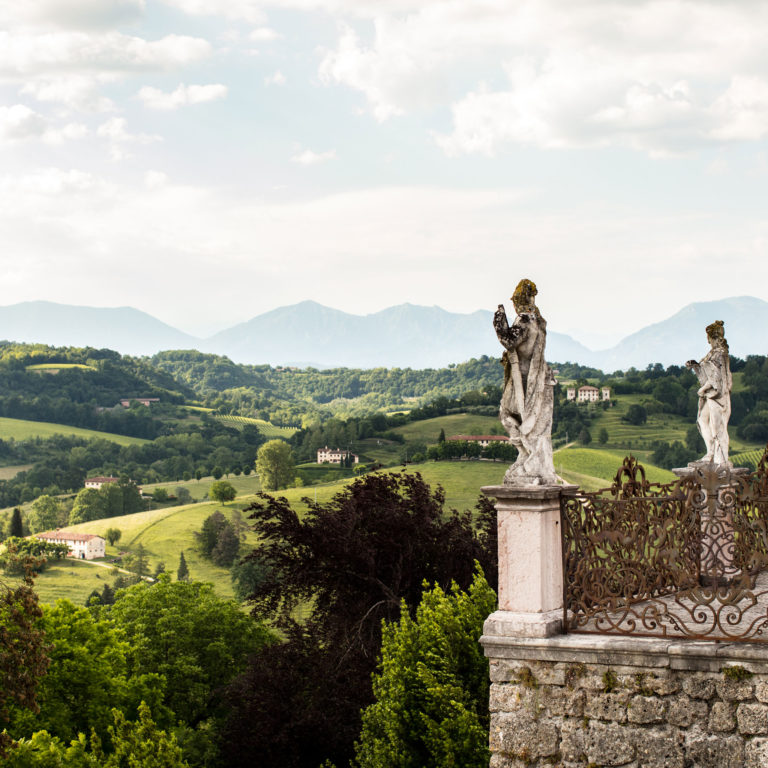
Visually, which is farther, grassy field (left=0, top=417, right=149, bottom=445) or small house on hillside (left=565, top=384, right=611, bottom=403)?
grassy field (left=0, top=417, right=149, bottom=445)

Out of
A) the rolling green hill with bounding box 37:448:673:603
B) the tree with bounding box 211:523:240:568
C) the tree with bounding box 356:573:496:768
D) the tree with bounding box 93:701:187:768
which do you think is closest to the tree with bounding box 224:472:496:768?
the tree with bounding box 93:701:187:768

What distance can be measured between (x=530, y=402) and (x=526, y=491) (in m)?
0.89

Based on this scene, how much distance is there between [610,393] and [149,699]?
396 feet

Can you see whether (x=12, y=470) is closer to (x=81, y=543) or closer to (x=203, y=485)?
(x=203, y=485)

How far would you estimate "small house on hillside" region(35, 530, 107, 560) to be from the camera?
3922 inches

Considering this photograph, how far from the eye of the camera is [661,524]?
8570 mm

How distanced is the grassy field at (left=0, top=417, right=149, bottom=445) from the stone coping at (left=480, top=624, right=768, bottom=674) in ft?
543

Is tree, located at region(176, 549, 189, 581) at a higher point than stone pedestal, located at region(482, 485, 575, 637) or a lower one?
lower

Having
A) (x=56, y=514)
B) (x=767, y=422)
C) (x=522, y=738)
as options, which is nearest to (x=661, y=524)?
(x=522, y=738)

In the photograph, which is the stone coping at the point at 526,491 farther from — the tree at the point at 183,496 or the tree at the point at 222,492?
the tree at the point at 183,496

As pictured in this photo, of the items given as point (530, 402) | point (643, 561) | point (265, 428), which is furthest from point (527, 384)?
point (265, 428)

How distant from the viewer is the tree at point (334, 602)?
72.1 ft

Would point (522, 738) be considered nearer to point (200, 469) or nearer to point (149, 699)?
point (149, 699)

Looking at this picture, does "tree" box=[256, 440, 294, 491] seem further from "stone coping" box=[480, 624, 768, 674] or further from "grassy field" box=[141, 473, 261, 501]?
"stone coping" box=[480, 624, 768, 674]
